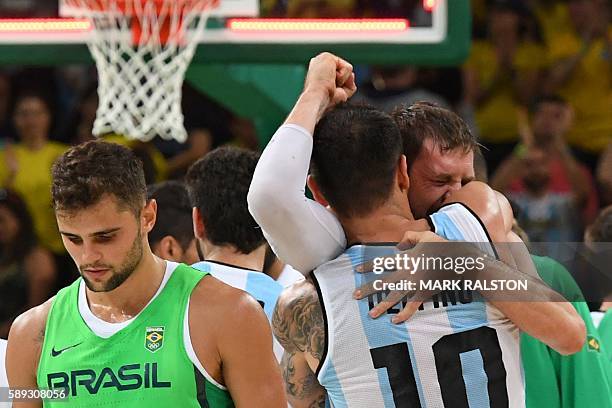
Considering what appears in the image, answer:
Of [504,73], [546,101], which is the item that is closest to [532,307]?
[546,101]

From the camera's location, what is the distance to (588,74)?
8086 mm

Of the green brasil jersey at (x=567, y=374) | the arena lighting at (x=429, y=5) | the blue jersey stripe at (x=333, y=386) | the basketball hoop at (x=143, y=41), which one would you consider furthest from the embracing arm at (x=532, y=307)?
the basketball hoop at (x=143, y=41)

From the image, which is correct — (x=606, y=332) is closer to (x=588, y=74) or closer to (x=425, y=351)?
(x=425, y=351)

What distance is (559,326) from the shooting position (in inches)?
107

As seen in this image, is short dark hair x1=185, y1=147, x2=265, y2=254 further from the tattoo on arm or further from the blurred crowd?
the blurred crowd

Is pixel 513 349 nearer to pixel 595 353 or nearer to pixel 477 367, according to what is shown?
pixel 477 367

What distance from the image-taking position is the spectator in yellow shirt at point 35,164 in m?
7.62

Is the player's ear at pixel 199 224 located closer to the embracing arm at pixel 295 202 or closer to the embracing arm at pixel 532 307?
the embracing arm at pixel 295 202

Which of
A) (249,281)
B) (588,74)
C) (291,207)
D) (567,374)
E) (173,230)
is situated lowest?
(567,374)

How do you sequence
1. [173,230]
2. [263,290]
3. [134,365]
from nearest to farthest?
[134,365], [263,290], [173,230]

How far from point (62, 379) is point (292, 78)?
2.83 meters

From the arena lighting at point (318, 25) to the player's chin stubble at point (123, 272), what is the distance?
7.84 ft

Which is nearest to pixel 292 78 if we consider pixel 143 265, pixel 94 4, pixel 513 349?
pixel 94 4

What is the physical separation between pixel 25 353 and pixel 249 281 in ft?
3.33
